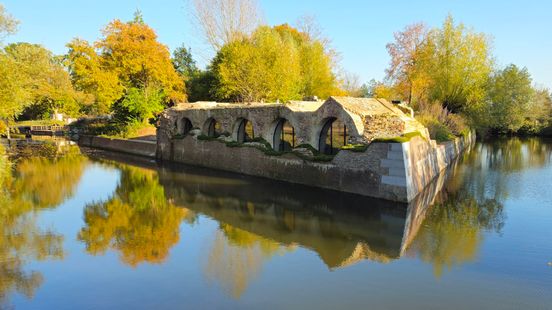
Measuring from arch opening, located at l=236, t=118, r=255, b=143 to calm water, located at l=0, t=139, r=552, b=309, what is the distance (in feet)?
16.6

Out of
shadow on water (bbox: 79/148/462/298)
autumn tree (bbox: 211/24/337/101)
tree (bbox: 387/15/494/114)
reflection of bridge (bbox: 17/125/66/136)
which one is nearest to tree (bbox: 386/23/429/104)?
tree (bbox: 387/15/494/114)

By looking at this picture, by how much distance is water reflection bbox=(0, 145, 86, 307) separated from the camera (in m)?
8.20

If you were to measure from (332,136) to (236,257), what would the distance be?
9969mm

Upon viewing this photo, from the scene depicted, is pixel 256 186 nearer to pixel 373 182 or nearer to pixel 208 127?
pixel 373 182

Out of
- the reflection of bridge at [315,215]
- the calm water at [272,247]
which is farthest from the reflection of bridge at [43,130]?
the reflection of bridge at [315,215]

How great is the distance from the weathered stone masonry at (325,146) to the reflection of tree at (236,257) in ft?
19.4

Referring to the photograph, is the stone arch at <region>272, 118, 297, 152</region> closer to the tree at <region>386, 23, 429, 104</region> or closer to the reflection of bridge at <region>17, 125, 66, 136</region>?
the tree at <region>386, 23, 429, 104</region>

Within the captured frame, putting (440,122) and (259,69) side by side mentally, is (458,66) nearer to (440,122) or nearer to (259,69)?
(440,122)

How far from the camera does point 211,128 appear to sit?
24.8 meters

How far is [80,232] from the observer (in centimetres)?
1134

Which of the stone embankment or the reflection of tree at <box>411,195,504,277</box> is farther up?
the stone embankment

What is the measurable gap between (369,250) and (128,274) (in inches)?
243

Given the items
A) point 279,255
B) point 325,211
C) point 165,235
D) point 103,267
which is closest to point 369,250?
point 279,255

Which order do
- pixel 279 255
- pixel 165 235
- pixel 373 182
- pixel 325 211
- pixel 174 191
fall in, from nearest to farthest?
1. pixel 279 255
2. pixel 165 235
3. pixel 325 211
4. pixel 373 182
5. pixel 174 191
